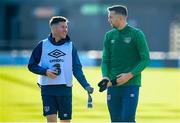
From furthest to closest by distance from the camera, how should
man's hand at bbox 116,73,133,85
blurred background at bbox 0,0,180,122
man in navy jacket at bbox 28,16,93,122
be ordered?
blurred background at bbox 0,0,180,122 < man in navy jacket at bbox 28,16,93,122 < man's hand at bbox 116,73,133,85

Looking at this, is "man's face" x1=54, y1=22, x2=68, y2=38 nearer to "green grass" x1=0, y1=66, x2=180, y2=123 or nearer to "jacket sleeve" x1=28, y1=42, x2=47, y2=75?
"jacket sleeve" x1=28, y1=42, x2=47, y2=75

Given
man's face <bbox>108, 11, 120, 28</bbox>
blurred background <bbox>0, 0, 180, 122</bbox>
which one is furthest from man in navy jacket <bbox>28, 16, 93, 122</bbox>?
blurred background <bbox>0, 0, 180, 122</bbox>

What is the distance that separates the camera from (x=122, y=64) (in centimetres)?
829

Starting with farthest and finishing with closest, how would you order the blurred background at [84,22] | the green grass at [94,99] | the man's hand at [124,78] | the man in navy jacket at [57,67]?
the blurred background at [84,22] → the green grass at [94,99] → the man in navy jacket at [57,67] → the man's hand at [124,78]

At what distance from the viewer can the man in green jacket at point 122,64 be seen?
8180 millimetres

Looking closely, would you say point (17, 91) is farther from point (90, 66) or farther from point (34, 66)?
point (34, 66)

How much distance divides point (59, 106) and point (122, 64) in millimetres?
821

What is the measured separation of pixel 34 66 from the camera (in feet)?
27.1

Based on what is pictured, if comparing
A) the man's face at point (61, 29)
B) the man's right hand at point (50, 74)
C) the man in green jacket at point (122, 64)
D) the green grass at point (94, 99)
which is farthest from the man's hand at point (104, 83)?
the green grass at point (94, 99)

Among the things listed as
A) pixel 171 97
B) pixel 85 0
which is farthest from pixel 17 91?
pixel 85 0

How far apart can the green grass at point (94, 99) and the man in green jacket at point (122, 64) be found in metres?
3.86

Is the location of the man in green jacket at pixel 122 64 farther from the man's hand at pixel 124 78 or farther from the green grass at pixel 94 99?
the green grass at pixel 94 99

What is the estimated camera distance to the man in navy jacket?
8.23 meters

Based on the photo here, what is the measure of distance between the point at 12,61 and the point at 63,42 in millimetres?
18627
